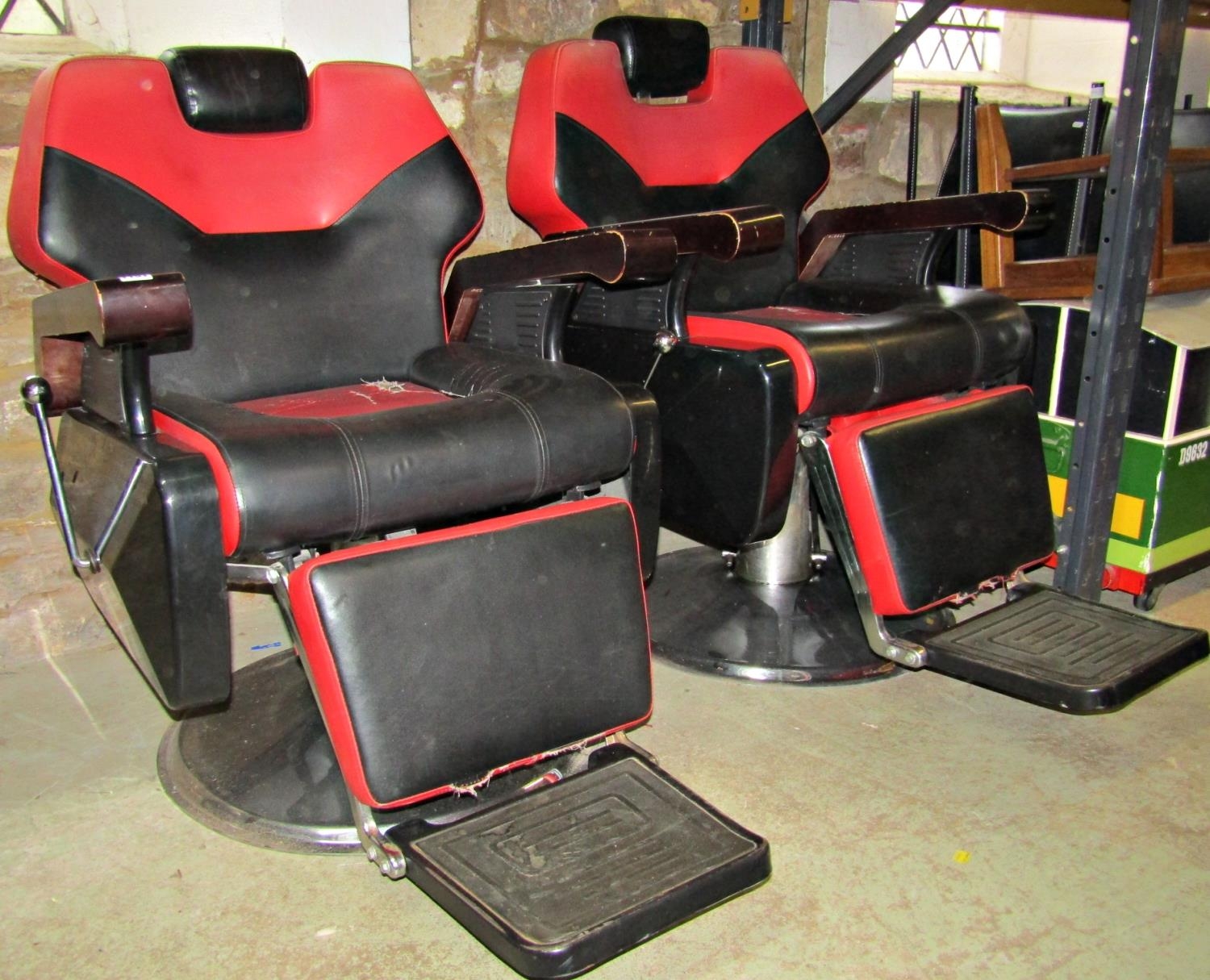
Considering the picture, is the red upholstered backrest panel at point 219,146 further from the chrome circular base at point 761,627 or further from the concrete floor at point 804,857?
the chrome circular base at point 761,627

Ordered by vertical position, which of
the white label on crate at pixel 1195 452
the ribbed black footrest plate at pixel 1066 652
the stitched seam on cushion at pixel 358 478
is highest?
the stitched seam on cushion at pixel 358 478

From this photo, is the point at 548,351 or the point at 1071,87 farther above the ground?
the point at 1071,87

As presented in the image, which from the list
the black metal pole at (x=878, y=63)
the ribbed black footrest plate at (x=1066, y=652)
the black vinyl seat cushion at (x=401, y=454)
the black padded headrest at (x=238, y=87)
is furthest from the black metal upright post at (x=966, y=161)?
the black padded headrest at (x=238, y=87)

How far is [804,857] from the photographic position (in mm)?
1514

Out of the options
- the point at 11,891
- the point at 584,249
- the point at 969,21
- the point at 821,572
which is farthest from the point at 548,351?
the point at 969,21

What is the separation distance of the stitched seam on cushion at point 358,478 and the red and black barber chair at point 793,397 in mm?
547

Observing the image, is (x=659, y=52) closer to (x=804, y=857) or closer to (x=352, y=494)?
(x=352, y=494)

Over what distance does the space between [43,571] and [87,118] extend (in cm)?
93

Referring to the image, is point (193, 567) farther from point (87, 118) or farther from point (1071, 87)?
point (1071, 87)

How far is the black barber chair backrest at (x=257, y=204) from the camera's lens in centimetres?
163

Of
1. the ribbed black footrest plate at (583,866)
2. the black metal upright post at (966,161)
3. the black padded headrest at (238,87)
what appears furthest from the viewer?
the black metal upright post at (966,161)

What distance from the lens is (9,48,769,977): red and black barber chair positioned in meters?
1.30

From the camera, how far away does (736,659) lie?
2.05 m

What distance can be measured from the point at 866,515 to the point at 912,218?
68 cm
